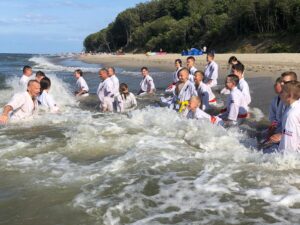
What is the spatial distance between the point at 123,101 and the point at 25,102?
4.35 metres

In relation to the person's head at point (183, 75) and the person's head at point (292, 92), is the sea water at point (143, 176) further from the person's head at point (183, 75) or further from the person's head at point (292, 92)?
the person's head at point (183, 75)

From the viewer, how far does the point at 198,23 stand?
238 ft

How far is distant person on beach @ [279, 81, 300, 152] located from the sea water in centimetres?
20

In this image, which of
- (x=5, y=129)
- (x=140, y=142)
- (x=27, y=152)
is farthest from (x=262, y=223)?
Answer: (x=5, y=129)

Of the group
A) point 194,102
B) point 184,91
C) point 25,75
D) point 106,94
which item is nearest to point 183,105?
point 184,91

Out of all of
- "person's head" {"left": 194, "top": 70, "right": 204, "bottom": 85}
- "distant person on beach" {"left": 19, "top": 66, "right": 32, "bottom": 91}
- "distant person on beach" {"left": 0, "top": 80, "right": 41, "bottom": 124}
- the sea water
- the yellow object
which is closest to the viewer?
the sea water

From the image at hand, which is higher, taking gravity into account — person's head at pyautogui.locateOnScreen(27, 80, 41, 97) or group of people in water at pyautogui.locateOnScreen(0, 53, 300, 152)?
person's head at pyautogui.locateOnScreen(27, 80, 41, 97)

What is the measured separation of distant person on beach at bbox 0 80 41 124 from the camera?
352 inches

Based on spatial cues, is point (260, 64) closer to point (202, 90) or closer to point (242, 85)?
point (202, 90)

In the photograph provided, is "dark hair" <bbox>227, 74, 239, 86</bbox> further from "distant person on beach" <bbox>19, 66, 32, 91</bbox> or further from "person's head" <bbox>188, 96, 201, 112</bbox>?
"distant person on beach" <bbox>19, 66, 32, 91</bbox>

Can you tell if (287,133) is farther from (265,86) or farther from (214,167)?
(265,86)

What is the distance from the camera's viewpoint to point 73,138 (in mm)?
8891

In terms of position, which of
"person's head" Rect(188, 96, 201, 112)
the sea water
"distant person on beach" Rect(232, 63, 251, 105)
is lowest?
the sea water

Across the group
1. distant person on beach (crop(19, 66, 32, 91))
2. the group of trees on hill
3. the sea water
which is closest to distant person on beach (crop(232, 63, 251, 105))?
the sea water
